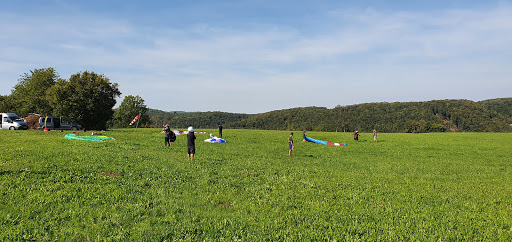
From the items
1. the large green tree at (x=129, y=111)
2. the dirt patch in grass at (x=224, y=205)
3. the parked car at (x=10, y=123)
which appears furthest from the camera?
the large green tree at (x=129, y=111)

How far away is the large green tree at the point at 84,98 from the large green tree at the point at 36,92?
9.48 m

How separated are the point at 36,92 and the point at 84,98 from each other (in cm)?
2041

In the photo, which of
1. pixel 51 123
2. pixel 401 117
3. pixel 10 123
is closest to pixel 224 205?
pixel 51 123

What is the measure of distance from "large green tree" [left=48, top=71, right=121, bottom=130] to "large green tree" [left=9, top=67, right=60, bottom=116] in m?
9.48

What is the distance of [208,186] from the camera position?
39.9 ft

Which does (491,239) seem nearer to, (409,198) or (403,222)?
(403,222)

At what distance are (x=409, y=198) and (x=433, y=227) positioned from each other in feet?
11.1

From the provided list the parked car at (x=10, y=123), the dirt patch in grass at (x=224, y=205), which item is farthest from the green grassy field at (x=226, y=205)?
the parked car at (x=10, y=123)

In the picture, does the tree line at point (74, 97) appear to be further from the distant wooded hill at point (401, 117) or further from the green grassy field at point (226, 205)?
the distant wooded hill at point (401, 117)

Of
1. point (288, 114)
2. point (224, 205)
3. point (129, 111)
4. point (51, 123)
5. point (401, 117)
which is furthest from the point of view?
point (288, 114)

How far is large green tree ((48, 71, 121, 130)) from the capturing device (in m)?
51.8

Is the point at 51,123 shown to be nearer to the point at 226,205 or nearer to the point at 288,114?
the point at 226,205

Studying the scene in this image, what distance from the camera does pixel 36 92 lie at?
64.1 m

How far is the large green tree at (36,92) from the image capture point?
207 ft
